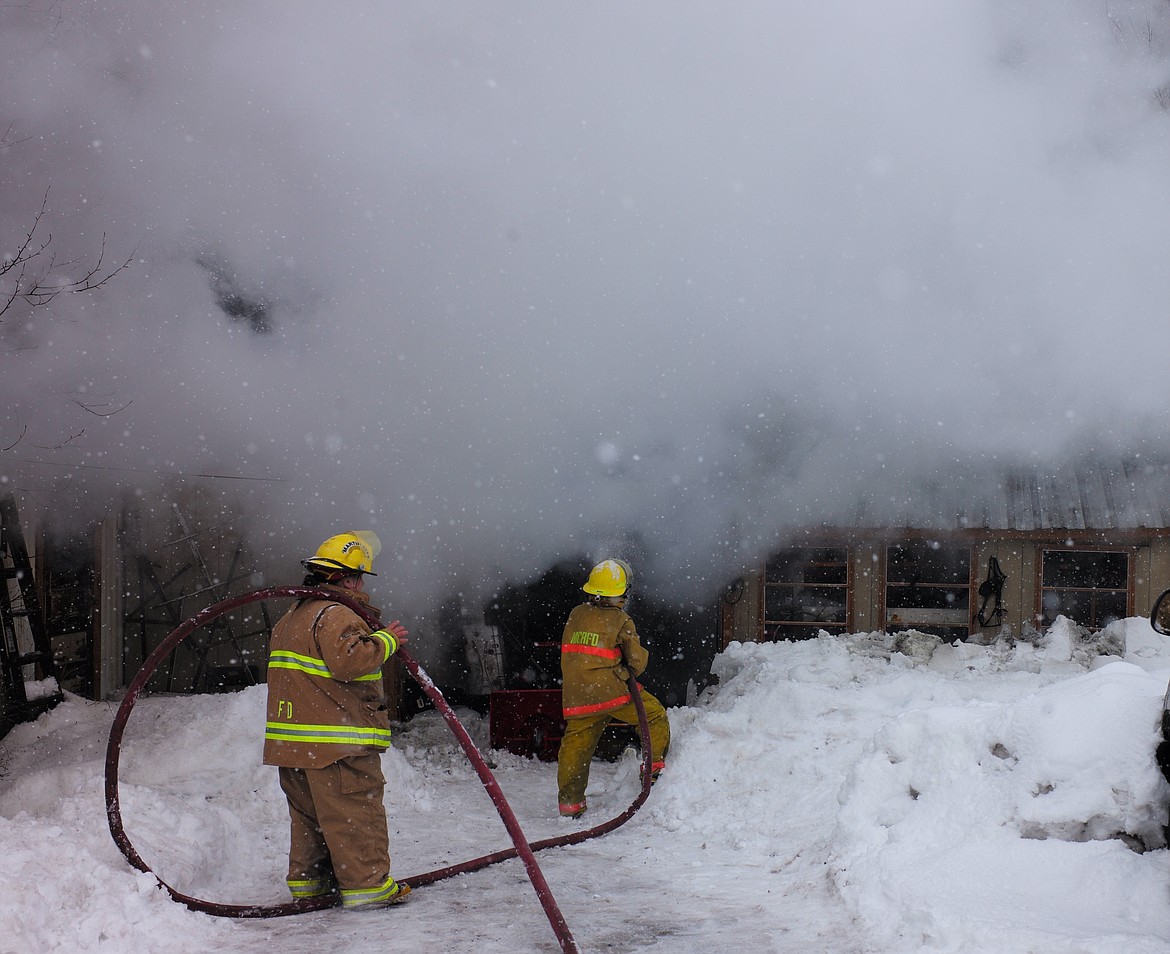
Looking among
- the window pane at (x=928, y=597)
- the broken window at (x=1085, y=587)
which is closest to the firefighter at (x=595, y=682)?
the window pane at (x=928, y=597)

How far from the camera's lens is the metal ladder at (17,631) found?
6.00m

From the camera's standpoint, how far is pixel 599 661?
529 centimetres

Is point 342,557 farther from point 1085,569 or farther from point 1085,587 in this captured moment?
point 1085,569

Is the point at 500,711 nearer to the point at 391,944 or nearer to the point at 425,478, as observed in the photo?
the point at 425,478

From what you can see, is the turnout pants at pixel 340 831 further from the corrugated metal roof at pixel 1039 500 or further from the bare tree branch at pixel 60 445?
the corrugated metal roof at pixel 1039 500

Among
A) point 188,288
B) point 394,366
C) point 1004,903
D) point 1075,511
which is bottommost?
point 1004,903

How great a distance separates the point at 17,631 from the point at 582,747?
4.62 m

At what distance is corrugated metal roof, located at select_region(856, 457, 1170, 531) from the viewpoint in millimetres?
8125

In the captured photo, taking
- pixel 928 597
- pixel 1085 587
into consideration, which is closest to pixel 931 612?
pixel 928 597

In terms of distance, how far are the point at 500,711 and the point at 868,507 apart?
13.9 feet

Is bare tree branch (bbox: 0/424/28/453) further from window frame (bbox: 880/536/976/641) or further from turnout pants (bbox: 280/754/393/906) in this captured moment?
window frame (bbox: 880/536/976/641)

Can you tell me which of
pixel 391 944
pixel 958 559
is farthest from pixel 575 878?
pixel 958 559

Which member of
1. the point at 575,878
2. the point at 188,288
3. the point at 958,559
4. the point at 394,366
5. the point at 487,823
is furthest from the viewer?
the point at 958,559

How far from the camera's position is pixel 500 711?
263 inches
